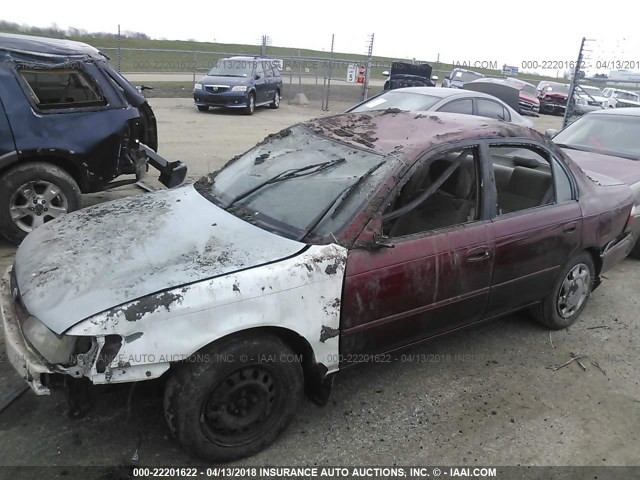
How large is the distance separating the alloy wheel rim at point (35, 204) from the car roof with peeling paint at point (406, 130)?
9.03 feet

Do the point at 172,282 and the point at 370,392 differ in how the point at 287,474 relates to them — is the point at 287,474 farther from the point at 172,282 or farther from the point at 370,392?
the point at 172,282

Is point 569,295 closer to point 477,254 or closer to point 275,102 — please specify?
point 477,254

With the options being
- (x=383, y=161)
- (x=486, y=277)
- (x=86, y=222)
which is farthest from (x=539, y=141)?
(x=86, y=222)

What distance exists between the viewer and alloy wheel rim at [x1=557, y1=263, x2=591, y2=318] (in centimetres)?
401

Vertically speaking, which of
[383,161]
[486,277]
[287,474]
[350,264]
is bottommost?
[287,474]

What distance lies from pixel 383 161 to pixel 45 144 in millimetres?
3557

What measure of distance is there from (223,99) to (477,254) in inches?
498

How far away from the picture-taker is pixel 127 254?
2.64m

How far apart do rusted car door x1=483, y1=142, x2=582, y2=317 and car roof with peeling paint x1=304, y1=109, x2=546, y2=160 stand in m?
0.13

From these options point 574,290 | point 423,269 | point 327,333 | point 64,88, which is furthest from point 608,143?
point 64,88

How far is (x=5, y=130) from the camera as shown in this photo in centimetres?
477

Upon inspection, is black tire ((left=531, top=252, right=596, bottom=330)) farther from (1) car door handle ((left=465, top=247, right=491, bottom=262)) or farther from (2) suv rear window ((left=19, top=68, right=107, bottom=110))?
(2) suv rear window ((left=19, top=68, right=107, bottom=110))

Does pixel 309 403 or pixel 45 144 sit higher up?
pixel 45 144

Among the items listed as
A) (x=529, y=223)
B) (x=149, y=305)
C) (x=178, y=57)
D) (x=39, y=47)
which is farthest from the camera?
(x=178, y=57)
